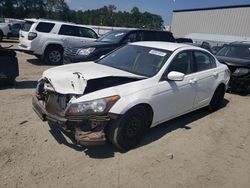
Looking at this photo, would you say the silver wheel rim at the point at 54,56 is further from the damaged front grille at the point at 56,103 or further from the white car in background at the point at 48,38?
the damaged front grille at the point at 56,103

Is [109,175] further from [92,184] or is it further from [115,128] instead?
[115,128]

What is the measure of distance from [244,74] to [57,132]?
6412mm

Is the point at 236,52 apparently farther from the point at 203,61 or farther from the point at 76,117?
the point at 76,117

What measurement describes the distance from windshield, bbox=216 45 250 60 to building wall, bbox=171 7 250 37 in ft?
104

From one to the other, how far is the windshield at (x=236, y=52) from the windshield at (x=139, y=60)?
5.82 metres

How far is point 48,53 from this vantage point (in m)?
12.6

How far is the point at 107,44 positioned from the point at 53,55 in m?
3.39

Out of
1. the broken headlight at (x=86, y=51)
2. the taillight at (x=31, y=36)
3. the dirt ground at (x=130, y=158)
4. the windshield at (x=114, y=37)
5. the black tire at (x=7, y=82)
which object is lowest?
the dirt ground at (x=130, y=158)

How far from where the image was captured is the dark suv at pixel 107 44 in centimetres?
1004

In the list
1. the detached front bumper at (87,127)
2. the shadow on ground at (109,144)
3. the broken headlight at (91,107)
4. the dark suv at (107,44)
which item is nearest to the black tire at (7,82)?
the dark suv at (107,44)

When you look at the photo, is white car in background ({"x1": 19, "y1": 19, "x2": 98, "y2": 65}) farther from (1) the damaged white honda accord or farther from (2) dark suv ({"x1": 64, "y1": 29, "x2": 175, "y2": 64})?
(1) the damaged white honda accord

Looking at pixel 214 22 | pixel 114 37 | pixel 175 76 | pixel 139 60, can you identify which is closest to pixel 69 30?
pixel 114 37

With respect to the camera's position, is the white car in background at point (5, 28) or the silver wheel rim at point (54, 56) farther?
the white car in background at point (5, 28)

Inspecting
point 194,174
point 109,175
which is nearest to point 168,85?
point 194,174
